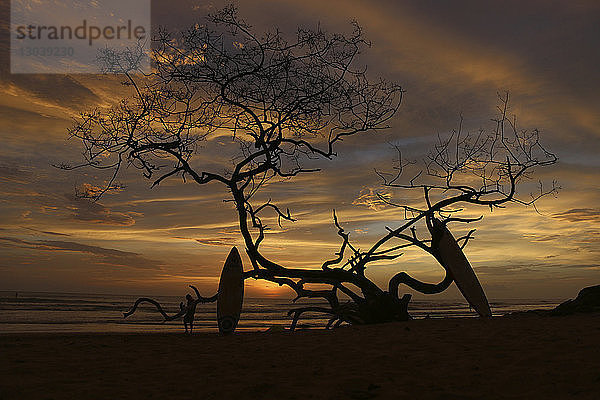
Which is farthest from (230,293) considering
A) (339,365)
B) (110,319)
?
(110,319)

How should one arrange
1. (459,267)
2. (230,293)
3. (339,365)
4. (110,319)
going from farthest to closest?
(110,319) → (459,267) → (230,293) → (339,365)

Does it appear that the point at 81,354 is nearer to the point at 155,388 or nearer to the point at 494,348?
the point at 155,388

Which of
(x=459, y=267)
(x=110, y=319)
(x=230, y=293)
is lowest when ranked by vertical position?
(x=110, y=319)

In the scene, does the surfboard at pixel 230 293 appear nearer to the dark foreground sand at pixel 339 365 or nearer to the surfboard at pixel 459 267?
the dark foreground sand at pixel 339 365

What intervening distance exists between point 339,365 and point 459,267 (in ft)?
24.1

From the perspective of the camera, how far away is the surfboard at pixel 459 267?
11938 millimetres

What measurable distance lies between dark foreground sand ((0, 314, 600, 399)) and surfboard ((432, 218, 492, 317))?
11.5ft

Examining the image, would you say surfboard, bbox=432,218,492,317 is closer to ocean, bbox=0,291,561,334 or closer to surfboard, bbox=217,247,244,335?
ocean, bbox=0,291,561,334

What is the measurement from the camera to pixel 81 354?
7.06 m

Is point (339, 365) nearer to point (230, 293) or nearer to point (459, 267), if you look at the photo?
point (230, 293)

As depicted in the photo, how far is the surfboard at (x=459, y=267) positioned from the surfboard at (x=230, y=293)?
505 cm

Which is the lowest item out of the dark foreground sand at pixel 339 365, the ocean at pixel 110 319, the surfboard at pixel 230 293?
the ocean at pixel 110 319

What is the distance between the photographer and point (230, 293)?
456 inches

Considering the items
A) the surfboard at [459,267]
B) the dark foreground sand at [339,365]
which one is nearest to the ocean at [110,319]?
the surfboard at [459,267]
